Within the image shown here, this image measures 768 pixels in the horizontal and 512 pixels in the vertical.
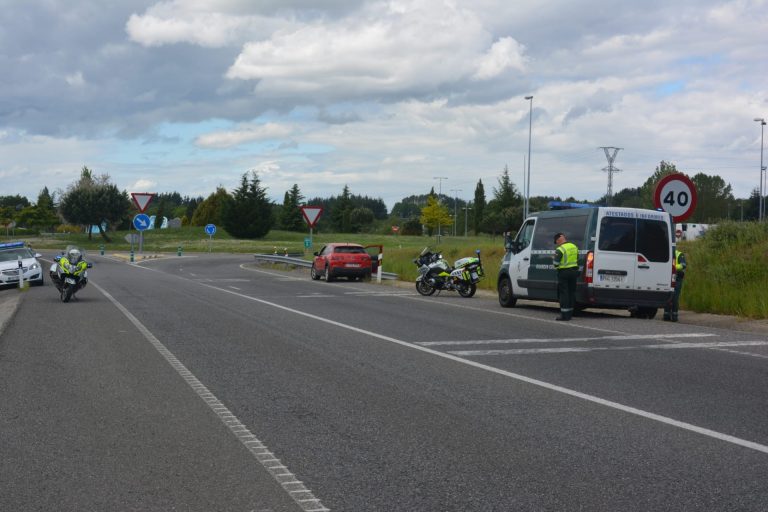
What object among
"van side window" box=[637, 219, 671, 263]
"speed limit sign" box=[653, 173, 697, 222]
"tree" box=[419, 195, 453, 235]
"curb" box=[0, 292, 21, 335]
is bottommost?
"curb" box=[0, 292, 21, 335]

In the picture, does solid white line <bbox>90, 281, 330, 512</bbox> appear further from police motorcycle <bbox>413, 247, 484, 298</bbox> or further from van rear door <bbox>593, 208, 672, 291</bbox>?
police motorcycle <bbox>413, 247, 484, 298</bbox>

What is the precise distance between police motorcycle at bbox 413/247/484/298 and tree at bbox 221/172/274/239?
8152 cm

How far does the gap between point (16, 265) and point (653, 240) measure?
1965cm

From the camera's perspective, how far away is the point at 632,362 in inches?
409

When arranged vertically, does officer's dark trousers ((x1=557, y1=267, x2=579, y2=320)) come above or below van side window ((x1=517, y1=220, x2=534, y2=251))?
below

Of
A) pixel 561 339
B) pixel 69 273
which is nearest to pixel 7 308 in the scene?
pixel 69 273

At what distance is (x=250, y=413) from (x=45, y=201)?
463 ft

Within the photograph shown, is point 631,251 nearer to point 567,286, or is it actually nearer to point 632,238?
point 632,238

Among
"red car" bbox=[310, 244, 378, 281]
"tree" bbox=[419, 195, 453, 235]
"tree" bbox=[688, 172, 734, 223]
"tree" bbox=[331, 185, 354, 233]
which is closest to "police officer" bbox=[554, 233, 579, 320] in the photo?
"red car" bbox=[310, 244, 378, 281]

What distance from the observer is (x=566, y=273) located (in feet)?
51.4

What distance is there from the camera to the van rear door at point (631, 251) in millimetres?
16188

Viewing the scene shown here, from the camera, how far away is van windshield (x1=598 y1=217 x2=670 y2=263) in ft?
53.4

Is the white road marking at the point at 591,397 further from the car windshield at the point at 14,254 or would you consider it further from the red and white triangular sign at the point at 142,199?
the red and white triangular sign at the point at 142,199

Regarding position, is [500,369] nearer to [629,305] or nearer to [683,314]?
[629,305]
